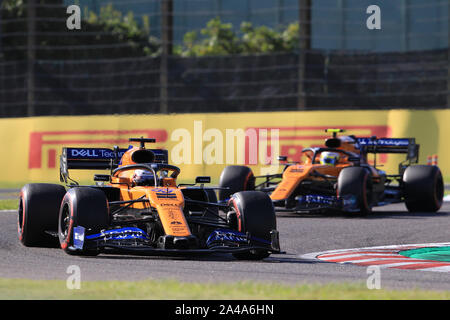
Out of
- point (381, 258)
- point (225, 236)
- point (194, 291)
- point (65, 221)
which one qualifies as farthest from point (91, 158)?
point (194, 291)

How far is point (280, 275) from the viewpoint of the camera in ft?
26.5

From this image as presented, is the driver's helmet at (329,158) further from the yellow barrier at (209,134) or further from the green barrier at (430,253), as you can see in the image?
the green barrier at (430,253)

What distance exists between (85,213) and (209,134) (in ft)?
40.9

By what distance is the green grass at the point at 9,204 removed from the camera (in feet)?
53.1

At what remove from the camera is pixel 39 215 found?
10242 millimetres

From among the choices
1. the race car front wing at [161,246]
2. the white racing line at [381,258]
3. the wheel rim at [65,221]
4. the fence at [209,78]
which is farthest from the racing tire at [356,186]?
the wheel rim at [65,221]

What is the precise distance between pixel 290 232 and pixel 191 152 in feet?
30.3

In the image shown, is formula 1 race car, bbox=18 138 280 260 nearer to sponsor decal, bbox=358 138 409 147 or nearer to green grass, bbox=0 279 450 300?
green grass, bbox=0 279 450 300

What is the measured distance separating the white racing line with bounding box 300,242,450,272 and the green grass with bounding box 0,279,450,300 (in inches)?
83.4

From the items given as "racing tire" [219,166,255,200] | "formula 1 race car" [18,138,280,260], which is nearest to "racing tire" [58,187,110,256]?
"formula 1 race car" [18,138,280,260]

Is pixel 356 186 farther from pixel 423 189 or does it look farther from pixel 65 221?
pixel 65 221

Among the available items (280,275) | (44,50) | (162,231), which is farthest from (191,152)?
(280,275)

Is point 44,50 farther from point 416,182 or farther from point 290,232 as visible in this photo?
point 290,232

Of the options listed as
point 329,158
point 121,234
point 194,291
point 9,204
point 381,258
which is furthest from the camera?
point 9,204
